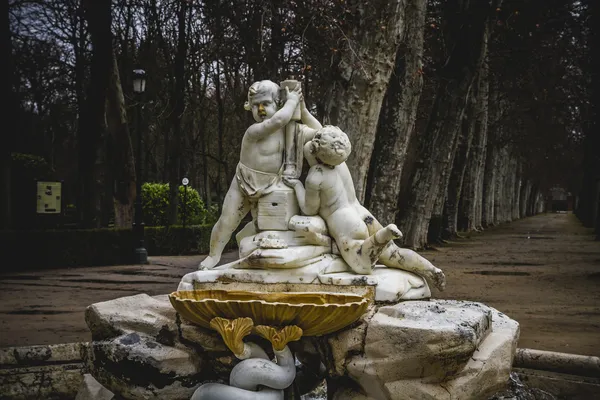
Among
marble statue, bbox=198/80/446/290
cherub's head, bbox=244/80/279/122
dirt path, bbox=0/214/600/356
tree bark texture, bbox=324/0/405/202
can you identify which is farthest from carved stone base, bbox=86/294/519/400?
tree bark texture, bbox=324/0/405/202

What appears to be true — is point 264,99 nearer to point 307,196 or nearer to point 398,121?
point 307,196

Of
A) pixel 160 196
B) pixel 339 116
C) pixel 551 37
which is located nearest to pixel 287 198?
pixel 339 116

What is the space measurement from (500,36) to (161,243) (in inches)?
485

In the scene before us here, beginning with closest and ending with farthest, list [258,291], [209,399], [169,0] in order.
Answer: [209,399], [258,291], [169,0]

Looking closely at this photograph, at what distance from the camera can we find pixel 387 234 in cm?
→ 568

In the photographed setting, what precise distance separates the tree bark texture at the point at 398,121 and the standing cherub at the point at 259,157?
7775 millimetres

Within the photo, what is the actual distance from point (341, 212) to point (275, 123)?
941mm

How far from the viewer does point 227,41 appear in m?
22.1

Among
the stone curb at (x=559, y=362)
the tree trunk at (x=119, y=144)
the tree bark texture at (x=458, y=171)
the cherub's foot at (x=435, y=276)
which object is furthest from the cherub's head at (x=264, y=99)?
the tree bark texture at (x=458, y=171)

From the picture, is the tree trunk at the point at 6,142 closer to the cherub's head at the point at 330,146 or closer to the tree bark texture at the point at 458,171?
the cherub's head at the point at 330,146

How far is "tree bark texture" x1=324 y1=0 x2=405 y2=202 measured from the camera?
11.9 meters

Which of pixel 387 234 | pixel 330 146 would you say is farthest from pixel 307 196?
pixel 387 234

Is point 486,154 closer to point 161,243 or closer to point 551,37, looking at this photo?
point 551,37

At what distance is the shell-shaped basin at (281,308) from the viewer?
520 cm
